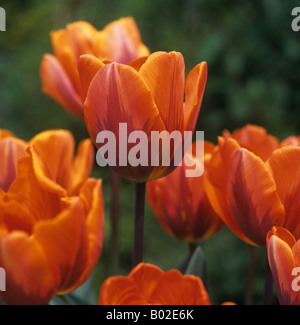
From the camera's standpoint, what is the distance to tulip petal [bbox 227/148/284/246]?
277mm

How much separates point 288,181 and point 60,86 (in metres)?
0.21

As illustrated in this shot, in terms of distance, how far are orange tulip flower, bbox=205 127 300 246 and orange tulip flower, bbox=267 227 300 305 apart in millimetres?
30

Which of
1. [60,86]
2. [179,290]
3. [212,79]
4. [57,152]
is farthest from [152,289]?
[212,79]

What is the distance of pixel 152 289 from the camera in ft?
0.80

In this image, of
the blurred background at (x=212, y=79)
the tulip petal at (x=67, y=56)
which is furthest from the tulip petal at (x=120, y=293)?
the blurred background at (x=212, y=79)

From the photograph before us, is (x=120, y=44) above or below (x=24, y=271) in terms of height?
above

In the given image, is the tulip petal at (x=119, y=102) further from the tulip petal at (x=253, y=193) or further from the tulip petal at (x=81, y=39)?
the tulip petal at (x=81, y=39)

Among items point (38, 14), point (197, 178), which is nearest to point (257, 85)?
point (38, 14)

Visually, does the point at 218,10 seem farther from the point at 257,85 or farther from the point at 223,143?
the point at 223,143

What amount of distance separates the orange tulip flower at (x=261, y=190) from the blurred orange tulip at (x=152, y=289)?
2.5 inches

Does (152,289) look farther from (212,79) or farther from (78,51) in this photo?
(212,79)

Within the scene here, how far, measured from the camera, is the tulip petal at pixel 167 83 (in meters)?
0.27

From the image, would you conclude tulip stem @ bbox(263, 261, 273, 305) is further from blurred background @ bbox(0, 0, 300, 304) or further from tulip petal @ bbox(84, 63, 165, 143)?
blurred background @ bbox(0, 0, 300, 304)

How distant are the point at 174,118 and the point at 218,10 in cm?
111
